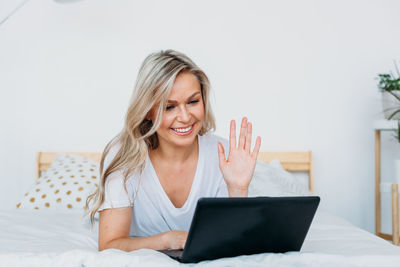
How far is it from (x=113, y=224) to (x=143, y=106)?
1.27ft

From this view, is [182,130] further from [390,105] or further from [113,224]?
[390,105]

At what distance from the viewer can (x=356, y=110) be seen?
277 centimetres

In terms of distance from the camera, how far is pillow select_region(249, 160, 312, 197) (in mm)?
2047

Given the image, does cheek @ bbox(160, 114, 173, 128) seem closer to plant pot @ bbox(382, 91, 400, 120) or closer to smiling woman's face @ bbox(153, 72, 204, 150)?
smiling woman's face @ bbox(153, 72, 204, 150)

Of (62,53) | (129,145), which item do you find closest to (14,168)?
(62,53)

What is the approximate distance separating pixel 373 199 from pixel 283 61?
1.06 meters

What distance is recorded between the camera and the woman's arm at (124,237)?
1244 millimetres

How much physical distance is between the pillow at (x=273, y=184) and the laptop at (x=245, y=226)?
37.1 inches

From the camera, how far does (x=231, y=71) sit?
2783 mm

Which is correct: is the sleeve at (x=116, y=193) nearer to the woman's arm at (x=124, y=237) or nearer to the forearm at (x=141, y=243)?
the woman's arm at (x=124, y=237)

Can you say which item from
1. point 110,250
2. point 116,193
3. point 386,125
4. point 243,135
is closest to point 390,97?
point 386,125

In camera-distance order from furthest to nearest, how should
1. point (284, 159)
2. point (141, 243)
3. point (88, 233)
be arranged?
point (284, 159) → point (88, 233) → point (141, 243)

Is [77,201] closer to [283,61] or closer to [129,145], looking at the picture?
[129,145]

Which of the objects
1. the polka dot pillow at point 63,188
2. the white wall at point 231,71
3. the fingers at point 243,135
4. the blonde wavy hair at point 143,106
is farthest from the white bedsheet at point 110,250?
the white wall at point 231,71
